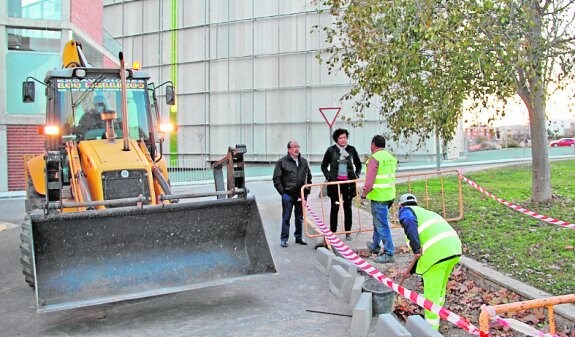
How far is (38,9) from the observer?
64.5 feet

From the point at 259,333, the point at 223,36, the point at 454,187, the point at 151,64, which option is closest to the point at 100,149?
the point at 259,333

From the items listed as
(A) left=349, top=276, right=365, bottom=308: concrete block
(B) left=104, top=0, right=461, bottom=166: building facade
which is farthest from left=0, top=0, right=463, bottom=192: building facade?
(A) left=349, top=276, right=365, bottom=308: concrete block

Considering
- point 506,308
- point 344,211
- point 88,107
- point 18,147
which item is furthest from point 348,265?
point 18,147

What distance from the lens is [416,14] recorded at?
7.76 m

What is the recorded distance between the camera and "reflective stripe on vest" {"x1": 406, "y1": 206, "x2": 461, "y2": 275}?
15.9 ft

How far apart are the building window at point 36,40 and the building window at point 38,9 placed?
54 centimetres

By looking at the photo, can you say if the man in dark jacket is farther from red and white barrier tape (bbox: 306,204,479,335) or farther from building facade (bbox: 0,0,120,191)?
building facade (bbox: 0,0,120,191)

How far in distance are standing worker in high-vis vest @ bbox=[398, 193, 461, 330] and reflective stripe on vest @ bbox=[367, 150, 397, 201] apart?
242 cm

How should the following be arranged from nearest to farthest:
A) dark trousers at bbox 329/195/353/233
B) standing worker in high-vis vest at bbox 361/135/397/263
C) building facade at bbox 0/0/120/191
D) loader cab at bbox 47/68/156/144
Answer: standing worker in high-vis vest at bbox 361/135/397/263 → loader cab at bbox 47/68/156/144 → dark trousers at bbox 329/195/353/233 → building facade at bbox 0/0/120/191

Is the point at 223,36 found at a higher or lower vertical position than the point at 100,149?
higher

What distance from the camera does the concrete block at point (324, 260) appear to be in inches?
279

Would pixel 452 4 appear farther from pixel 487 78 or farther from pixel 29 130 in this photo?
pixel 29 130

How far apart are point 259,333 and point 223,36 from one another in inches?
1243

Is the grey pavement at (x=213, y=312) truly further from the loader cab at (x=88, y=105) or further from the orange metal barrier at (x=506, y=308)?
the loader cab at (x=88, y=105)
